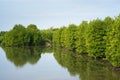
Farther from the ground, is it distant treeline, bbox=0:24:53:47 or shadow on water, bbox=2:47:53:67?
distant treeline, bbox=0:24:53:47

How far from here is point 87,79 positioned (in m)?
33.1

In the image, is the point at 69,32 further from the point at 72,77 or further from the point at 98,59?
the point at 72,77

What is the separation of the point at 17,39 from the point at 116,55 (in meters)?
78.2

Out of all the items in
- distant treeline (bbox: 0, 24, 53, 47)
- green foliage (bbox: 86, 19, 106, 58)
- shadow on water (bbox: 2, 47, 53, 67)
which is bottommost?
shadow on water (bbox: 2, 47, 53, 67)

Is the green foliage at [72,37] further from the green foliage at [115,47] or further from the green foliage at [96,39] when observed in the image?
Result: the green foliage at [115,47]

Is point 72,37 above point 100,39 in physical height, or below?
above

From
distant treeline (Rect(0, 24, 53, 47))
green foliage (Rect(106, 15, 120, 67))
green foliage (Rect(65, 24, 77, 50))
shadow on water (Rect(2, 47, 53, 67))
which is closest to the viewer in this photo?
green foliage (Rect(106, 15, 120, 67))

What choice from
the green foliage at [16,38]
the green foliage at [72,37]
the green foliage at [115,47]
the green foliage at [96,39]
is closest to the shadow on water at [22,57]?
the green foliage at [72,37]

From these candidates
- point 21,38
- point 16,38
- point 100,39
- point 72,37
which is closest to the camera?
point 100,39

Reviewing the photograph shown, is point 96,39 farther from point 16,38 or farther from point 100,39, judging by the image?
point 16,38

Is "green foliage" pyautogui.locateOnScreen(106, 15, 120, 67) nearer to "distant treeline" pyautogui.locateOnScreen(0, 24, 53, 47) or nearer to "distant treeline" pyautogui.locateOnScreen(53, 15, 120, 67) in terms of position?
"distant treeline" pyautogui.locateOnScreen(53, 15, 120, 67)

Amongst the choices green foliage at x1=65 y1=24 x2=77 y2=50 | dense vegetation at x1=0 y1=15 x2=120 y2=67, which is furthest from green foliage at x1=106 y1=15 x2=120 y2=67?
green foliage at x1=65 y1=24 x2=77 y2=50

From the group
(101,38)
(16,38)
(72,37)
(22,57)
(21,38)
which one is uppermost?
(16,38)

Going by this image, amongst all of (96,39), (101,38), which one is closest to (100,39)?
(101,38)
